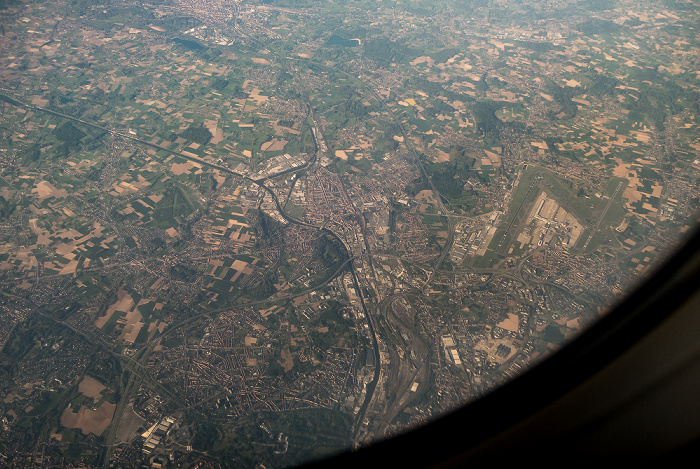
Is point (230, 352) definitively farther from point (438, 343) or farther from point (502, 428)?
point (502, 428)

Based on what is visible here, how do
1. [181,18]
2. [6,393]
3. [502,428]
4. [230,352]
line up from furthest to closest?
[181,18], [230,352], [6,393], [502,428]

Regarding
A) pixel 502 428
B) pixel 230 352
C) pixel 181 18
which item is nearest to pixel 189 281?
pixel 230 352

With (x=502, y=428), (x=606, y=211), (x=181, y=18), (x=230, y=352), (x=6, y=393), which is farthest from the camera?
(x=181, y=18)

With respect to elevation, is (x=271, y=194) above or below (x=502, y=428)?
below

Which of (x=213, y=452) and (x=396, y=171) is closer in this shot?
(x=213, y=452)

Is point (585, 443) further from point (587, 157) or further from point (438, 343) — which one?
point (587, 157)

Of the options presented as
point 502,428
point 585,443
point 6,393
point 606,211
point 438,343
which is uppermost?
point 585,443
